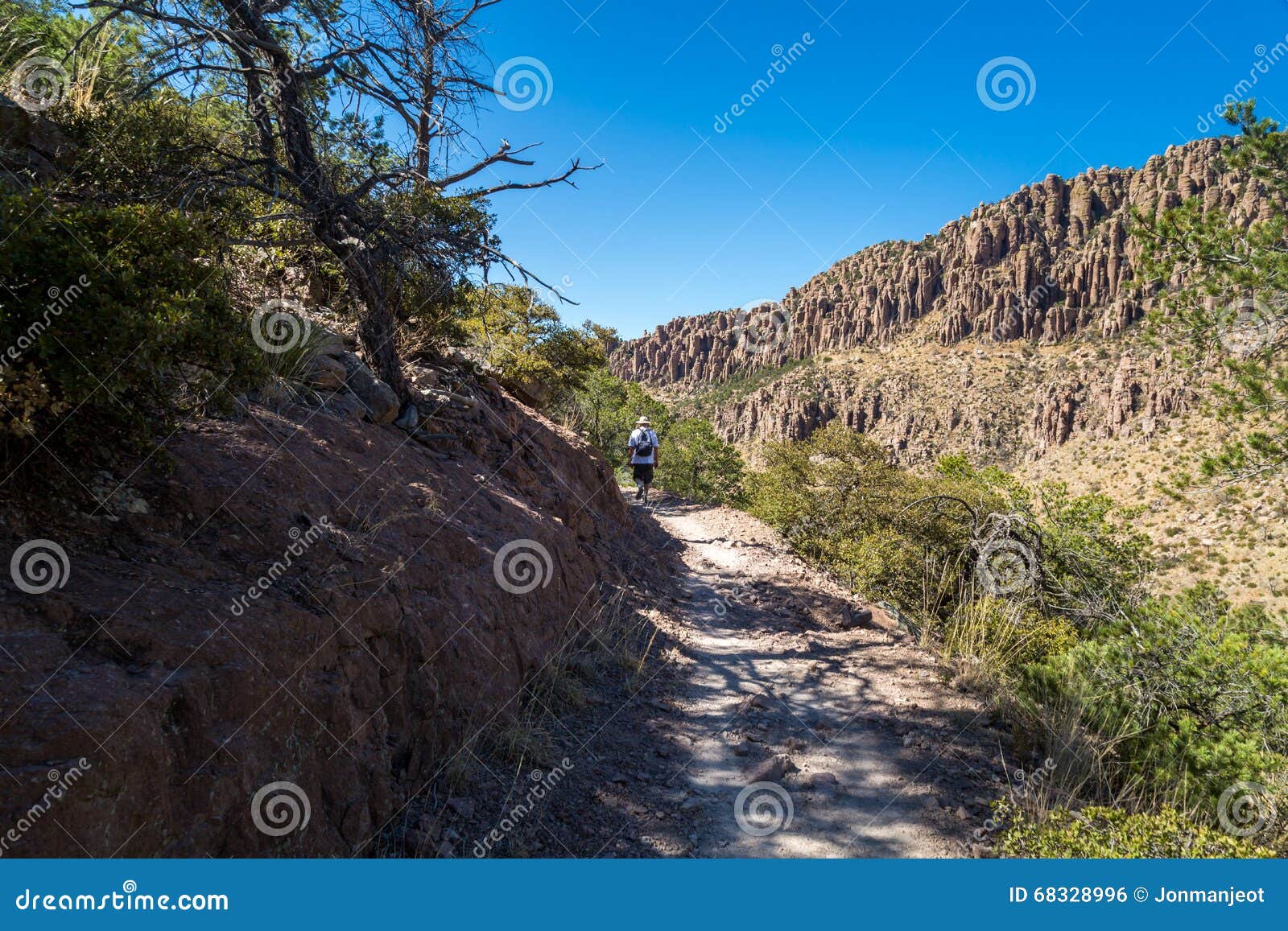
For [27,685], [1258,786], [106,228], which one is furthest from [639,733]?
[106,228]

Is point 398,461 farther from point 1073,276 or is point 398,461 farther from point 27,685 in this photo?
point 1073,276

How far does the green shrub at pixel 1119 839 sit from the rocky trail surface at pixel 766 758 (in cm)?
Answer: 32

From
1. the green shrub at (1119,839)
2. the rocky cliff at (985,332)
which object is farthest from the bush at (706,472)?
the rocky cliff at (985,332)

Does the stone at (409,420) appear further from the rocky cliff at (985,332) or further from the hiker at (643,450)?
the rocky cliff at (985,332)

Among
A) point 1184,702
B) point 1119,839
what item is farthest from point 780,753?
point 1184,702

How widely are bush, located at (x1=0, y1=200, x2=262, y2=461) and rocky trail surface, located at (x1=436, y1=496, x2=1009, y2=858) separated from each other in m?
2.43

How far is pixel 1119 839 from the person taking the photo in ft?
8.92

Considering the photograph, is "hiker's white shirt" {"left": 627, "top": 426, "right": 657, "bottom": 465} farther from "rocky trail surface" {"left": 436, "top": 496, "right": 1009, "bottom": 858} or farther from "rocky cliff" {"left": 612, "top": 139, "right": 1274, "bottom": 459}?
"rocky cliff" {"left": 612, "top": 139, "right": 1274, "bottom": 459}

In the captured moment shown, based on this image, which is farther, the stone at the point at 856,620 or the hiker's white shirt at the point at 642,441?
the hiker's white shirt at the point at 642,441

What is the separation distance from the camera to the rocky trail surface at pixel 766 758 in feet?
10.2

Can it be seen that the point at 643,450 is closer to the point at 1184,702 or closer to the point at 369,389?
the point at 369,389

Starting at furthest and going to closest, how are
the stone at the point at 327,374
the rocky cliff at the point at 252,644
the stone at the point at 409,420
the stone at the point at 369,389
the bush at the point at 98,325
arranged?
the stone at the point at 409,420 < the stone at the point at 369,389 < the stone at the point at 327,374 < the bush at the point at 98,325 < the rocky cliff at the point at 252,644

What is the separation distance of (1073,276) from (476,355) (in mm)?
96940

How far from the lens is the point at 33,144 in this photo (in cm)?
409
